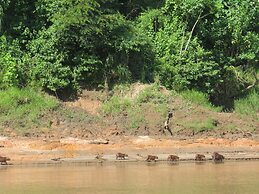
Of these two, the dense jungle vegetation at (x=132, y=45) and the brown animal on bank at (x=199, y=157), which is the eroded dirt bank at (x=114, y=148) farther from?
the dense jungle vegetation at (x=132, y=45)

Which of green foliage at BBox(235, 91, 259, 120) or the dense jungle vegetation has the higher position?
the dense jungle vegetation

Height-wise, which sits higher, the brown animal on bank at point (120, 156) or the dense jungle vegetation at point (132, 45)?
the dense jungle vegetation at point (132, 45)

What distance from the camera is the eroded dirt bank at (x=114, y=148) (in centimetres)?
2067

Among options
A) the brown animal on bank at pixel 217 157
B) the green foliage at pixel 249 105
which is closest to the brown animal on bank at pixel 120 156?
the brown animal on bank at pixel 217 157

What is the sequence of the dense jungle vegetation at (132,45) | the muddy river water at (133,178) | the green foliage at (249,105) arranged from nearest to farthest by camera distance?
the muddy river water at (133,178) → the dense jungle vegetation at (132,45) → the green foliage at (249,105)

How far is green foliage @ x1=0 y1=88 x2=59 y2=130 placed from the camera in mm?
22672

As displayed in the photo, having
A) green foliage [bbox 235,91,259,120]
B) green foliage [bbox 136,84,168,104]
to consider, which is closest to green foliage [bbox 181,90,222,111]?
green foliage [bbox 136,84,168,104]

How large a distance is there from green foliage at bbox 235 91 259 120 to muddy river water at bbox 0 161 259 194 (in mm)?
5945

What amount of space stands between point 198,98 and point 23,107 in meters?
7.58

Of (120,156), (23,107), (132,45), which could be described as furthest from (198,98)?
(23,107)

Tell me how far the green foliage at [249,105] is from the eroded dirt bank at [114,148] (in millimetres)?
3247

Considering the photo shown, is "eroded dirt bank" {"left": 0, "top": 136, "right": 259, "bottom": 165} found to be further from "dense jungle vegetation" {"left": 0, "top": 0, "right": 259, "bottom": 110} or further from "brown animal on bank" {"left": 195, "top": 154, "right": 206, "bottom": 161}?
"dense jungle vegetation" {"left": 0, "top": 0, "right": 259, "bottom": 110}

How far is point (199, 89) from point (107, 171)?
371 inches

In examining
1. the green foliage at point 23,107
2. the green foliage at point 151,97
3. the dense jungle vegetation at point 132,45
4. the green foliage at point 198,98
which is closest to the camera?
the green foliage at point 23,107
